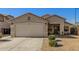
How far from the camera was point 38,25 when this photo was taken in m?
16.3

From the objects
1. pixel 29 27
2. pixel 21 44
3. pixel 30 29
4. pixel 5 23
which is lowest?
pixel 21 44

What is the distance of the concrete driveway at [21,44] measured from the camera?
1565 cm

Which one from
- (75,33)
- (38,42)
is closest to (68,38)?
(75,33)

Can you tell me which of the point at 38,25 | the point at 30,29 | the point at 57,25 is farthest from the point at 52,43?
the point at 30,29

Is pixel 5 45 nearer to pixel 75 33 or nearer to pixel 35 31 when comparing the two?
pixel 35 31

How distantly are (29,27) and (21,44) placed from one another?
1102 millimetres

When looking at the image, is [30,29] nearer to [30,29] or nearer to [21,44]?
[30,29]

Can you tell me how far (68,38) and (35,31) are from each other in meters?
1.83

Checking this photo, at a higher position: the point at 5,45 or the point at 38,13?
the point at 38,13

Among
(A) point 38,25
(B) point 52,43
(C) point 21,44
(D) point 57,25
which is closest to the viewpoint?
(B) point 52,43

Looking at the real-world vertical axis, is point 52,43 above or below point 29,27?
below
